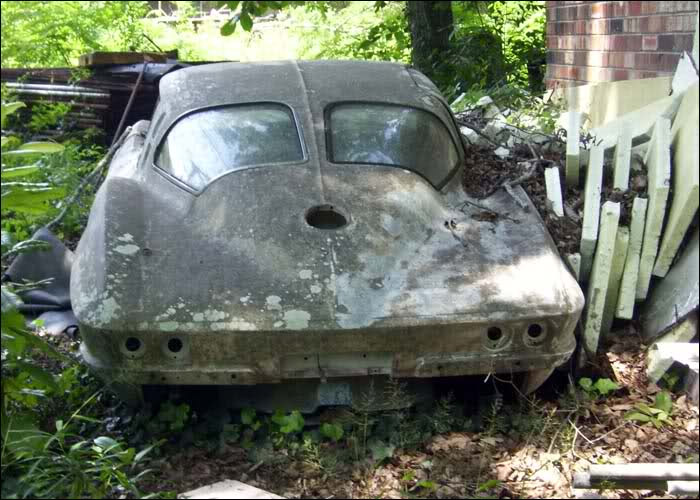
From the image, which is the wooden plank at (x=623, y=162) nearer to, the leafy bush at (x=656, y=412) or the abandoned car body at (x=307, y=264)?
→ the abandoned car body at (x=307, y=264)

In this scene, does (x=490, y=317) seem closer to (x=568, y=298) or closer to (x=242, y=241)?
(x=568, y=298)

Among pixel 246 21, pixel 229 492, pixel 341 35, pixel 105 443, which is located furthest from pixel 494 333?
pixel 341 35

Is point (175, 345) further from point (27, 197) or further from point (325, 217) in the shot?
point (325, 217)

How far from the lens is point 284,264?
157 inches

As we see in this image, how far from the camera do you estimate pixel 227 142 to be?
15.8ft

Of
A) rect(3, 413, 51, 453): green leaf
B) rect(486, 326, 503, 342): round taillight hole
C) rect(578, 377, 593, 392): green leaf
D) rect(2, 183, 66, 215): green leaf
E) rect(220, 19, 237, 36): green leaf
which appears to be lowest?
rect(578, 377, 593, 392): green leaf

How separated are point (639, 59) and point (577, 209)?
1994 millimetres

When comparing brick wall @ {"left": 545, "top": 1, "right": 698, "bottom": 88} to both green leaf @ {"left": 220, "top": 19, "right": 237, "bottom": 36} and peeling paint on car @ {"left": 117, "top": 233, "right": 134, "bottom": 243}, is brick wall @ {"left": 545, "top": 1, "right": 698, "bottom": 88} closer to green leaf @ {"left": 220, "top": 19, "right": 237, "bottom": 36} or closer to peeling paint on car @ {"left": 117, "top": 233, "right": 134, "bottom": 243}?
green leaf @ {"left": 220, "top": 19, "right": 237, "bottom": 36}

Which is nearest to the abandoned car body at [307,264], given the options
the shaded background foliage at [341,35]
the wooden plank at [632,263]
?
the wooden plank at [632,263]

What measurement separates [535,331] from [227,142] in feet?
6.56

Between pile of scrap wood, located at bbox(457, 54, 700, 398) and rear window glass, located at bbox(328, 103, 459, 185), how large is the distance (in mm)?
241

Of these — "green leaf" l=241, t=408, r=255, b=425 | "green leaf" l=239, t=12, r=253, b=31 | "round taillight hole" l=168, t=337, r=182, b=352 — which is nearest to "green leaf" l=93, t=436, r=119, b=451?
"round taillight hole" l=168, t=337, r=182, b=352

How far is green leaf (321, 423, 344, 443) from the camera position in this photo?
156 inches

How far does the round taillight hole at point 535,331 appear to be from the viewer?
12.8ft
